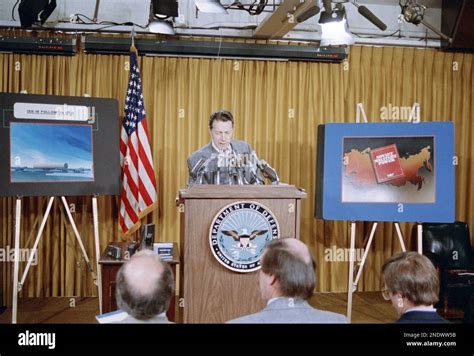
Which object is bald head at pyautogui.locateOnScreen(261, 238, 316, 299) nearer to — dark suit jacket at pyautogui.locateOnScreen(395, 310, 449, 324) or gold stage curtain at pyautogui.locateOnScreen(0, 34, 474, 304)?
dark suit jacket at pyautogui.locateOnScreen(395, 310, 449, 324)

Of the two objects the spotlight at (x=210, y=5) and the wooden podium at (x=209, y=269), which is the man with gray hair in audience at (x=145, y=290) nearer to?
the wooden podium at (x=209, y=269)

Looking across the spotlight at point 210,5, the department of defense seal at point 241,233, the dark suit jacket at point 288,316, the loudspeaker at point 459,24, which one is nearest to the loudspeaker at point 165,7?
the spotlight at point 210,5

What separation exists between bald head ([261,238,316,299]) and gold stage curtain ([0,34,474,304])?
3.51 meters

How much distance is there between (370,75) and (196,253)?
3557mm

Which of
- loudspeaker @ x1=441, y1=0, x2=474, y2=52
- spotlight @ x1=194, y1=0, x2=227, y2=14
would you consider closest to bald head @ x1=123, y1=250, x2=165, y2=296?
spotlight @ x1=194, y1=0, x2=227, y2=14

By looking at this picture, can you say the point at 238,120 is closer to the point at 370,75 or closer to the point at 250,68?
the point at 250,68

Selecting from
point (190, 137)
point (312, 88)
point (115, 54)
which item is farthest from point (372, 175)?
point (115, 54)

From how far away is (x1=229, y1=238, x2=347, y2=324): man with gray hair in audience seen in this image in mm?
1559

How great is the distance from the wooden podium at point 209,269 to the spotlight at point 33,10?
275cm

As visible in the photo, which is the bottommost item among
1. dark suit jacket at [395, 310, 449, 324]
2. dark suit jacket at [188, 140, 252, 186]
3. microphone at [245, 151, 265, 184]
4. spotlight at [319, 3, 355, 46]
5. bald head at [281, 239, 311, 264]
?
dark suit jacket at [395, 310, 449, 324]

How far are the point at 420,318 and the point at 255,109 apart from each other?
145 inches

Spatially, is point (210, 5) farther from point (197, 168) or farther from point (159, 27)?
point (197, 168)

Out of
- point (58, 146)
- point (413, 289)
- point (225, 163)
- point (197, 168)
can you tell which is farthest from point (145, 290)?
point (58, 146)
